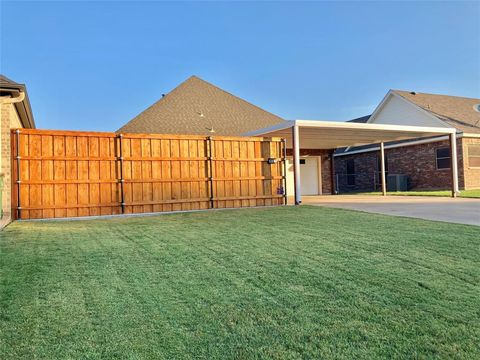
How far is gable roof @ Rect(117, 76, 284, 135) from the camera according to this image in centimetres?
1838

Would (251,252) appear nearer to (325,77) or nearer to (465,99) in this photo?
(325,77)

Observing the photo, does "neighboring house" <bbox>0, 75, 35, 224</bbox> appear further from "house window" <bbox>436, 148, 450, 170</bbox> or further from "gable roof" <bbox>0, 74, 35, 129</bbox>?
"house window" <bbox>436, 148, 450, 170</bbox>

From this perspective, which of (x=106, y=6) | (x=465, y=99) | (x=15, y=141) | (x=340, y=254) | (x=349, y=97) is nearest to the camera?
(x=340, y=254)

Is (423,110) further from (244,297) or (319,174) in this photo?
(244,297)

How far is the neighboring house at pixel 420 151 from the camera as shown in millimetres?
18969

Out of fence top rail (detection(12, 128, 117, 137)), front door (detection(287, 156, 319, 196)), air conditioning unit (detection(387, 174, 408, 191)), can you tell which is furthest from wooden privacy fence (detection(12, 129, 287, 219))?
air conditioning unit (detection(387, 174, 408, 191))

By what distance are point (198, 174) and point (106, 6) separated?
8.71 m

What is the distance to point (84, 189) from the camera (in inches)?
371

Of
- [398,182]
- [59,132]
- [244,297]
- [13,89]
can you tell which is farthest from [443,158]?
[244,297]

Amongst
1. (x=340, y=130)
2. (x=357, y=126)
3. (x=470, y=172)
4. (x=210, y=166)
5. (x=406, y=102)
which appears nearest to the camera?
(x=210, y=166)

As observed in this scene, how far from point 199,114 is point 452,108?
48.6 ft

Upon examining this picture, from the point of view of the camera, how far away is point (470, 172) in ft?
62.3

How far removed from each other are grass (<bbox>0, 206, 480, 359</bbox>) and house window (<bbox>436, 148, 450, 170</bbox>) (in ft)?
48.6

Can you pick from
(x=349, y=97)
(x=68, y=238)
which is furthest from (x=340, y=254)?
(x=349, y=97)
